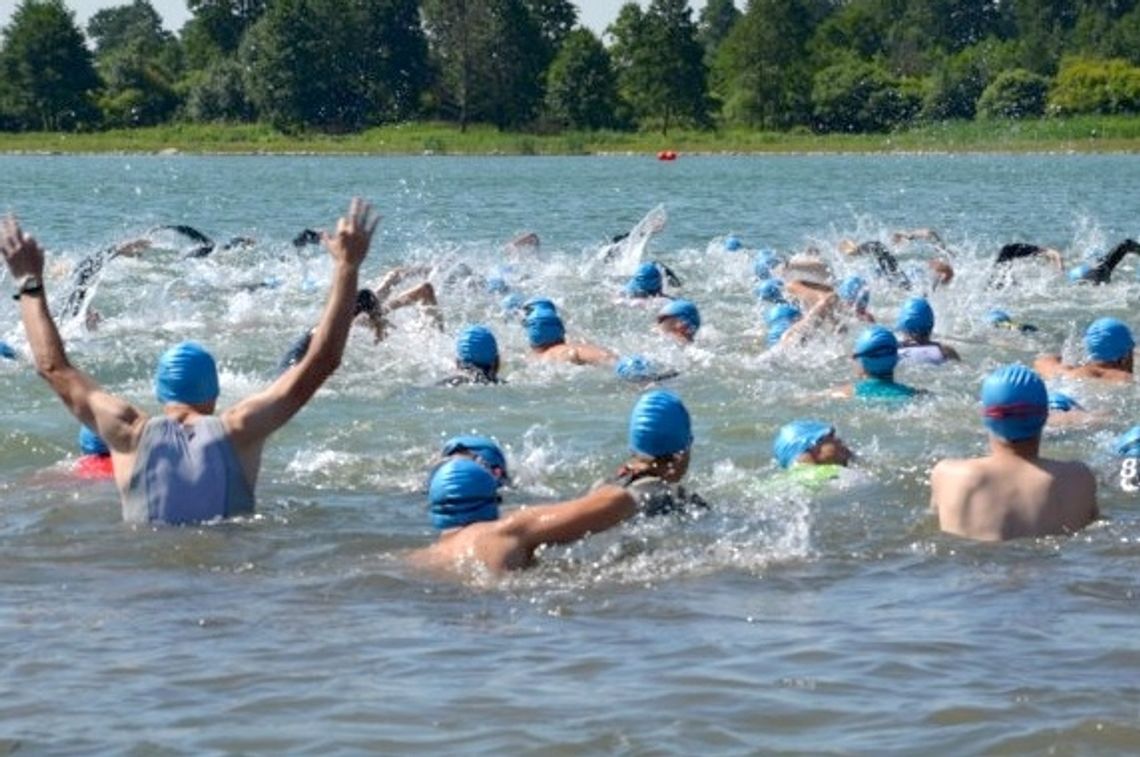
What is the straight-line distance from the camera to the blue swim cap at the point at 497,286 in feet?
70.4

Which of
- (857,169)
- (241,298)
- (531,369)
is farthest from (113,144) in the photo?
(531,369)

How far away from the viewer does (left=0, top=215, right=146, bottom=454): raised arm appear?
8.40 metres

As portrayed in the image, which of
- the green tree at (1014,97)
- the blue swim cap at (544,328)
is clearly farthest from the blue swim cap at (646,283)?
the green tree at (1014,97)

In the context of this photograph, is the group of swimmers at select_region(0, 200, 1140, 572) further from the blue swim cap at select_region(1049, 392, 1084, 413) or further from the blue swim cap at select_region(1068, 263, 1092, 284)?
the blue swim cap at select_region(1068, 263, 1092, 284)

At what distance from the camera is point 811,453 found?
10.6 meters

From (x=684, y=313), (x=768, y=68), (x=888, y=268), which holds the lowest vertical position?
(x=768, y=68)

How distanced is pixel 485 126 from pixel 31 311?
88.9m

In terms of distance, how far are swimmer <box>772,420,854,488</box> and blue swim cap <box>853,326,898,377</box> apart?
2.12m

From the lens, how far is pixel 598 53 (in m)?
94.3

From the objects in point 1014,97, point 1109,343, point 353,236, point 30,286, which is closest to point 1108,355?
point 1109,343

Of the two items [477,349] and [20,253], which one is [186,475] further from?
[477,349]

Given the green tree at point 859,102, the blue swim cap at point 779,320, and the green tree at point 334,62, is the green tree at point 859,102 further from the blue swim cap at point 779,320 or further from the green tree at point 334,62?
the blue swim cap at point 779,320

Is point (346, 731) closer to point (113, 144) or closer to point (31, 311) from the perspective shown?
point (31, 311)

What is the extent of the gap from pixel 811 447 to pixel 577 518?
271 centimetres
